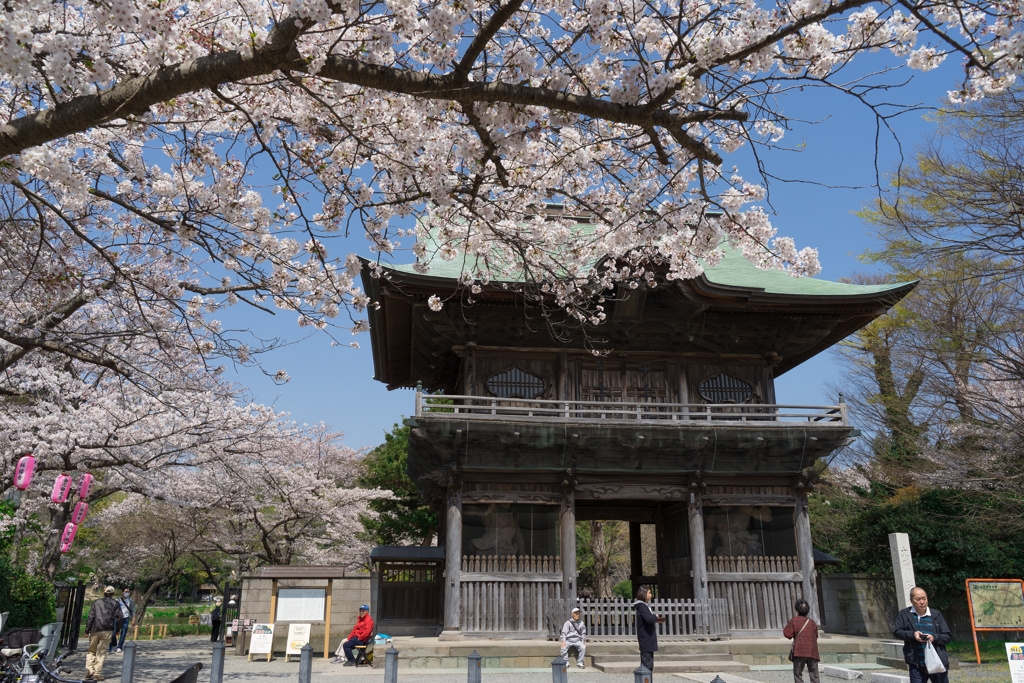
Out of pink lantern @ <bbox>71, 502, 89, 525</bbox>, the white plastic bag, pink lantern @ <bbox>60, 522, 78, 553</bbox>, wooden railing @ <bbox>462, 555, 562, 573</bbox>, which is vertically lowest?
the white plastic bag

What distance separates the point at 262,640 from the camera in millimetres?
15180

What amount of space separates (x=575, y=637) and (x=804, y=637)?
4.53 m

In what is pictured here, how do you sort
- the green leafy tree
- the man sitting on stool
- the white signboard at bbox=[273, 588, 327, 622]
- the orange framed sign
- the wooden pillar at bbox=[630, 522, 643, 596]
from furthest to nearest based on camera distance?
the green leafy tree
the wooden pillar at bbox=[630, 522, 643, 596]
the white signboard at bbox=[273, 588, 327, 622]
the man sitting on stool
the orange framed sign

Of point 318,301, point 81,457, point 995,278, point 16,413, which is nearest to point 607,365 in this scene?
point 995,278

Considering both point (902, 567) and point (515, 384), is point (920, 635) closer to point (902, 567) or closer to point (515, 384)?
point (902, 567)

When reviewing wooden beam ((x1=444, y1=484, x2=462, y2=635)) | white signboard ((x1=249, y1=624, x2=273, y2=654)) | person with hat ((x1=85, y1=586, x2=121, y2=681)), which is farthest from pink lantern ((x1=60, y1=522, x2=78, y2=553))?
wooden beam ((x1=444, y1=484, x2=462, y2=635))

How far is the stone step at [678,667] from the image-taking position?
12.9 m

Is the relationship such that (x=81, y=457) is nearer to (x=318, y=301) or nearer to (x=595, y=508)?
(x=318, y=301)

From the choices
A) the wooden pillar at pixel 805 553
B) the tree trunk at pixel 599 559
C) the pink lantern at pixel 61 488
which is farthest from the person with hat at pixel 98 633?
the tree trunk at pixel 599 559

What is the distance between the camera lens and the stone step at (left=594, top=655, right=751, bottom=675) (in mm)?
12898

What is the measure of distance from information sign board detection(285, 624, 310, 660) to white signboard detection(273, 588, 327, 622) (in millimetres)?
169

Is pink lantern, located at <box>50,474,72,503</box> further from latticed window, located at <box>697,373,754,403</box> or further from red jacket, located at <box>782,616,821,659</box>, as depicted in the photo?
latticed window, located at <box>697,373,754,403</box>

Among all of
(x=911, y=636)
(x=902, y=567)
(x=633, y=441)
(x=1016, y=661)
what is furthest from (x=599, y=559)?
(x=911, y=636)

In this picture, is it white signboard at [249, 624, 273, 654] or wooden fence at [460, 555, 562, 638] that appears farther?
white signboard at [249, 624, 273, 654]
